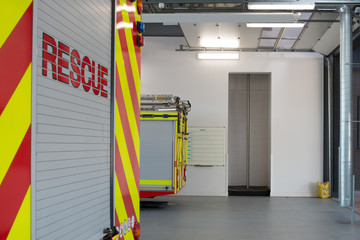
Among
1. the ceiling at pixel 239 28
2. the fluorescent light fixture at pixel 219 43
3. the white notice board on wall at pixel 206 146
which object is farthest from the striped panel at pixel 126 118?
Result: the white notice board on wall at pixel 206 146

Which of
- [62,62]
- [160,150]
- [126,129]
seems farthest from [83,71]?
[160,150]

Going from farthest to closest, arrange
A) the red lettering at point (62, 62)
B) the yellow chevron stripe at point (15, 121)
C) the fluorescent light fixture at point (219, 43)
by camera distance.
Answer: the fluorescent light fixture at point (219, 43)
the red lettering at point (62, 62)
the yellow chevron stripe at point (15, 121)

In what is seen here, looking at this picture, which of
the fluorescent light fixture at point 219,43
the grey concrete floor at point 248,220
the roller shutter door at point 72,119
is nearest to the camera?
the roller shutter door at point 72,119

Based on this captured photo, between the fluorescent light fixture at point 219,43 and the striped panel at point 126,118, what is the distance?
9.07 metres

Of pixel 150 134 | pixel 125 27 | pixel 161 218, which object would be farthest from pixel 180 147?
pixel 125 27

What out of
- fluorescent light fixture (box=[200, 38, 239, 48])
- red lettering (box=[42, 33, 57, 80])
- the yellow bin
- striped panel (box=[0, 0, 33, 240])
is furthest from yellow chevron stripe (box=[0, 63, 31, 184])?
the yellow bin

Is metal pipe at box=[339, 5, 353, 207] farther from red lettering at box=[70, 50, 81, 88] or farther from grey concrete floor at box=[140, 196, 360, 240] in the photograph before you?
red lettering at box=[70, 50, 81, 88]

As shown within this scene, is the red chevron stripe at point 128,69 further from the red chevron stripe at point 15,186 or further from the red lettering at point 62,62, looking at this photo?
the red chevron stripe at point 15,186

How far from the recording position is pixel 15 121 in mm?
1233

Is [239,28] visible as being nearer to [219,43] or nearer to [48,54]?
[219,43]

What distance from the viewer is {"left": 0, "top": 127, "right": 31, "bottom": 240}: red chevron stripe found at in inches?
46.4

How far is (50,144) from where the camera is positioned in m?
1.45

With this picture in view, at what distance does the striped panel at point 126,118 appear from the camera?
2139 millimetres

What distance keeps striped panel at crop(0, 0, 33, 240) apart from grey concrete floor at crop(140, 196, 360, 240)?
598 cm
